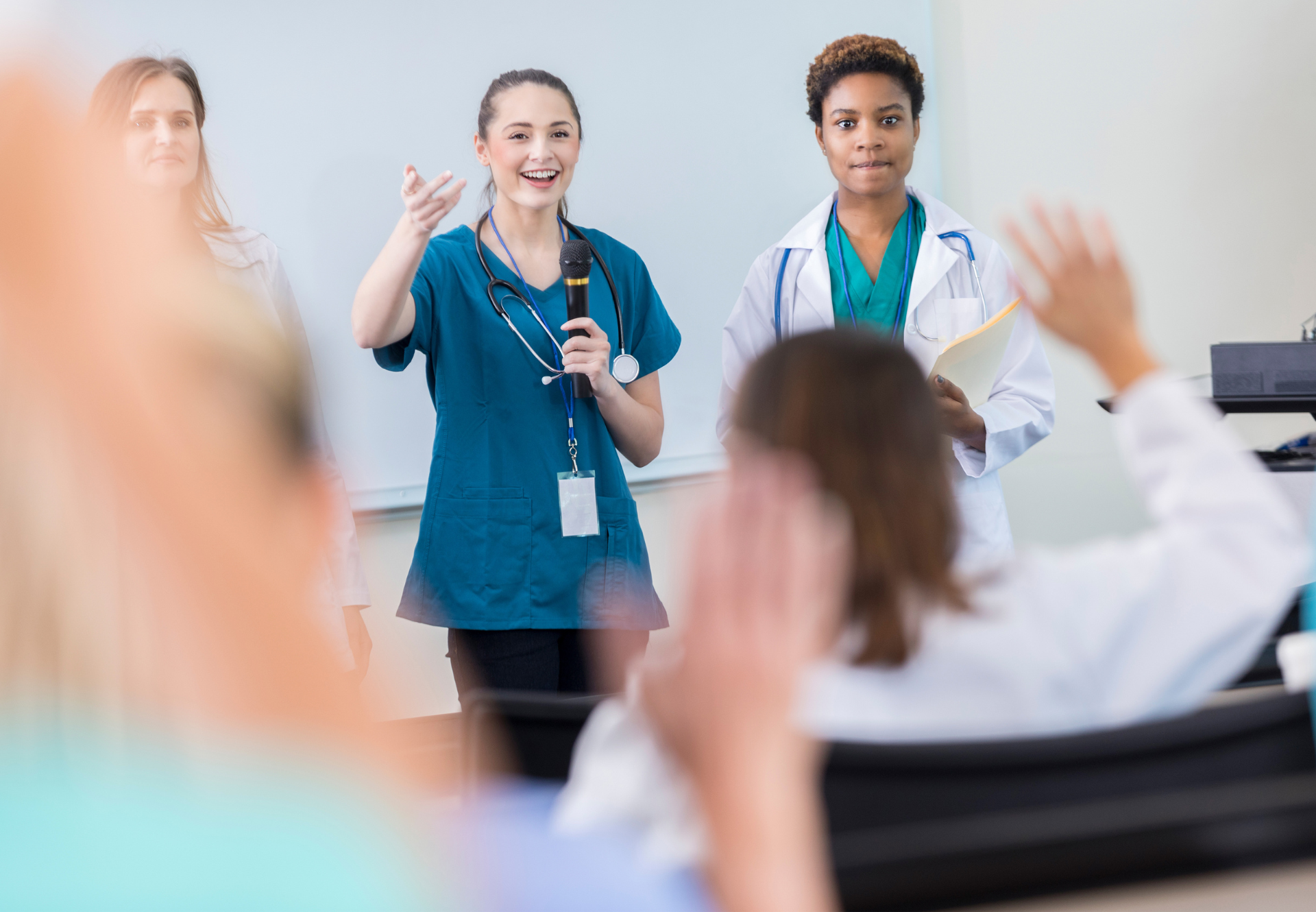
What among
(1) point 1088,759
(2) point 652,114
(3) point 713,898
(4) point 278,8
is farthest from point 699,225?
(3) point 713,898

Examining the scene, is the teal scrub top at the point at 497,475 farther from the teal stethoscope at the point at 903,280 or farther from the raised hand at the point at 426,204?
the teal stethoscope at the point at 903,280

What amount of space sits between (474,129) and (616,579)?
1582 mm

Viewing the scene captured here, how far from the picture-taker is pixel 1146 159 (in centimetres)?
373

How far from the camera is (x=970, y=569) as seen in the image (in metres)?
0.86

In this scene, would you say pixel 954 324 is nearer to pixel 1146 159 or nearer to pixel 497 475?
pixel 497 475

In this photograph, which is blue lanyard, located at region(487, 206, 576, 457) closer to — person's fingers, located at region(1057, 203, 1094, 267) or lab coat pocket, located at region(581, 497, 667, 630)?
lab coat pocket, located at region(581, 497, 667, 630)

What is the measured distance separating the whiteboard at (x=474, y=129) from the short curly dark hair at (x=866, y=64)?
3.22 ft

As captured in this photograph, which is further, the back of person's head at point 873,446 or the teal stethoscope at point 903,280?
the teal stethoscope at point 903,280

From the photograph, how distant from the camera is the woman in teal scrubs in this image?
2.06m

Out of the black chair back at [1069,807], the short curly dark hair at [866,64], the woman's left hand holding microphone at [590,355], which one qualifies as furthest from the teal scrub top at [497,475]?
the black chair back at [1069,807]

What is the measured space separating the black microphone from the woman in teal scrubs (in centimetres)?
4

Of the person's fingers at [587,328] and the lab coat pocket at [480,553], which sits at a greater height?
the person's fingers at [587,328]

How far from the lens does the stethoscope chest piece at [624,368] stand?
2154 millimetres

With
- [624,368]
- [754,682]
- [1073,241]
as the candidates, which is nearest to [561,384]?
[624,368]
